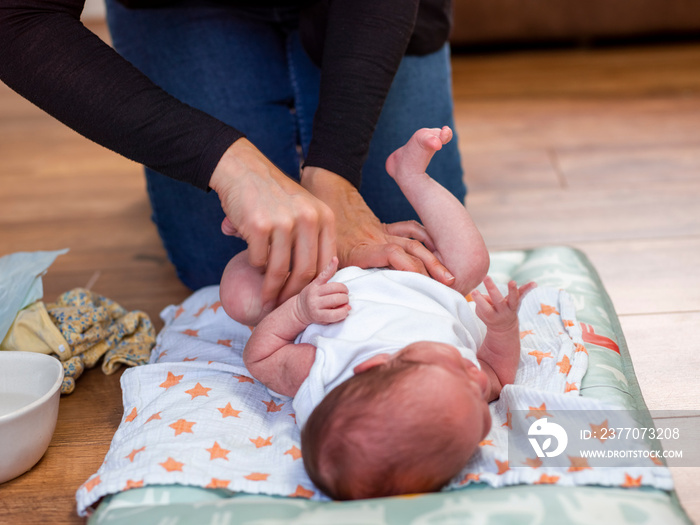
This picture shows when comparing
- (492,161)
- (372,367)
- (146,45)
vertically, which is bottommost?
(492,161)

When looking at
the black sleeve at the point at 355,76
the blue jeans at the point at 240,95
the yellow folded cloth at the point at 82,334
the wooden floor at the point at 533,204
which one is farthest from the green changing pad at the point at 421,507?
the blue jeans at the point at 240,95

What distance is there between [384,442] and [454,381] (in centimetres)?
11

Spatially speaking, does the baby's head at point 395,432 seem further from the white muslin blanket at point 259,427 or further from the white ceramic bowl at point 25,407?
the white ceramic bowl at point 25,407

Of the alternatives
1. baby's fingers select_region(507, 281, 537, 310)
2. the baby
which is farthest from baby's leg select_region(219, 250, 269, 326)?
baby's fingers select_region(507, 281, 537, 310)

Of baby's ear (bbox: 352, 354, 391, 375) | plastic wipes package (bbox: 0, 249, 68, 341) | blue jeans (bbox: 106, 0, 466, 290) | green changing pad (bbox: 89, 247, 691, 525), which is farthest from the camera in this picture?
blue jeans (bbox: 106, 0, 466, 290)

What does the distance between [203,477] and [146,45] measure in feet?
3.03

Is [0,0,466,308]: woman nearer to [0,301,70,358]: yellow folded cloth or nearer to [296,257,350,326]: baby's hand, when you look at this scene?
[296,257,350,326]: baby's hand

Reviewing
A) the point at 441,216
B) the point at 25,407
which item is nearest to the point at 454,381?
the point at 441,216

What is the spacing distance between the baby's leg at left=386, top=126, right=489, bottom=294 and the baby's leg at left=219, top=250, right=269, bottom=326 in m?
0.26

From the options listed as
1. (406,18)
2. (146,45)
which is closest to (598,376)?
(406,18)

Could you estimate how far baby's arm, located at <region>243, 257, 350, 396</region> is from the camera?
902mm

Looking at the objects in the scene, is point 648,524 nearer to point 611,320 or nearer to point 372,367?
point 372,367

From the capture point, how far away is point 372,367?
839 millimetres

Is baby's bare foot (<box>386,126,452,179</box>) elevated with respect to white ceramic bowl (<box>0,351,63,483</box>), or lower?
elevated
